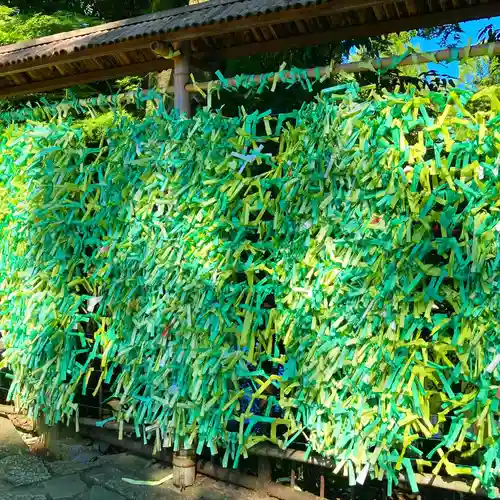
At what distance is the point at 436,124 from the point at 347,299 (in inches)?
41.4

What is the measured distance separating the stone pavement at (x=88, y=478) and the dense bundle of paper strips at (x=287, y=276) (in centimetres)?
39

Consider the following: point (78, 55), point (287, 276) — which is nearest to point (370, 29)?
point (287, 276)

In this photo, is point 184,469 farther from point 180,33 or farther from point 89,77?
point 89,77

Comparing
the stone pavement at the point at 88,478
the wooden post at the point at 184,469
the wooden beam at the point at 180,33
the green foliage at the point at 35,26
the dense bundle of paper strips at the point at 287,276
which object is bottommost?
the stone pavement at the point at 88,478

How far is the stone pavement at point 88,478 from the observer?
392 centimetres

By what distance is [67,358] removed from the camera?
4301 millimetres

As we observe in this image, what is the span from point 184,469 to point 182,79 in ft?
9.11

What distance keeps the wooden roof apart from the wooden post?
Answer: 9.35 feet

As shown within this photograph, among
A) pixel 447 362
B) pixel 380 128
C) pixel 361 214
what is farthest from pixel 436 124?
pixel 447 362

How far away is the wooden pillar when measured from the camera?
155 inches

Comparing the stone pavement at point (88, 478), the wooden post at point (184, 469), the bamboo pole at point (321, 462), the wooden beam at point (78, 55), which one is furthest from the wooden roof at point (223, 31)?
the stone pavement at point (88, 478)

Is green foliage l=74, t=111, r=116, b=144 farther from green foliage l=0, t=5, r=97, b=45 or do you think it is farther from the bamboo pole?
green foliage l=0, t=5, r=97, b=45

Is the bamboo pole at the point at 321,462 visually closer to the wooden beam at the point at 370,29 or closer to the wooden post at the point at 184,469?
the wooden post at the point at 184,469

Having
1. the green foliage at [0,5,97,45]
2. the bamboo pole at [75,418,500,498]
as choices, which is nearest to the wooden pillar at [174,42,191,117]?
the bamboo pole at [75,418,500,498]
